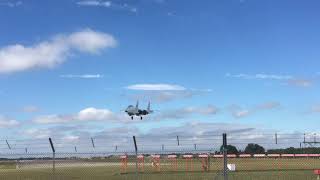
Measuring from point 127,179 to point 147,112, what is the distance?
114 ft

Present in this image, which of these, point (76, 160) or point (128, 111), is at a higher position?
point (128, 111)

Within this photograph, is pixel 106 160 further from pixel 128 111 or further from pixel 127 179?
pixel 128 111

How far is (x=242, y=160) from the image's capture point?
263 ft

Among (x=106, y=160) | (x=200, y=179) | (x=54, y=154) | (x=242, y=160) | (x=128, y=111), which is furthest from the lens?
(x=242, y=160)

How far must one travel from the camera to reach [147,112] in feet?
239

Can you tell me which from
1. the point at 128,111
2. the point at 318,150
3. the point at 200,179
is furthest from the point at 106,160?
the point at 318,150

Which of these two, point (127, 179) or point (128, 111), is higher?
point (128, 111)

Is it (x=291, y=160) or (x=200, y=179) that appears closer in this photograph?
(x=200, y=179)

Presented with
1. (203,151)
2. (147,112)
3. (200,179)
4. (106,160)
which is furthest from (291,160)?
(203,151)

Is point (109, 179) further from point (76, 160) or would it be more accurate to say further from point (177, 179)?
point (76, 160)

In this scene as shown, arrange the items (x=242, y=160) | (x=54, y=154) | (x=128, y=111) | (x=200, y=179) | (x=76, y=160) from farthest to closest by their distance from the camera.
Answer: (x=242, y=160)
(x=128, y=111)
(x=200, y=179)
(x=76, y=160)
(x=54, y=154)

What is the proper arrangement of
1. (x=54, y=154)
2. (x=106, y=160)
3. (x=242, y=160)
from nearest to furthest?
(x=54, y=154), (x=106, y=160), (x=242, y=160)

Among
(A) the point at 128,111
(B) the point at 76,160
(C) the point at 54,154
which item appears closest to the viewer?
(C) the point at 54,154

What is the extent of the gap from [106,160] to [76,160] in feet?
12.9
